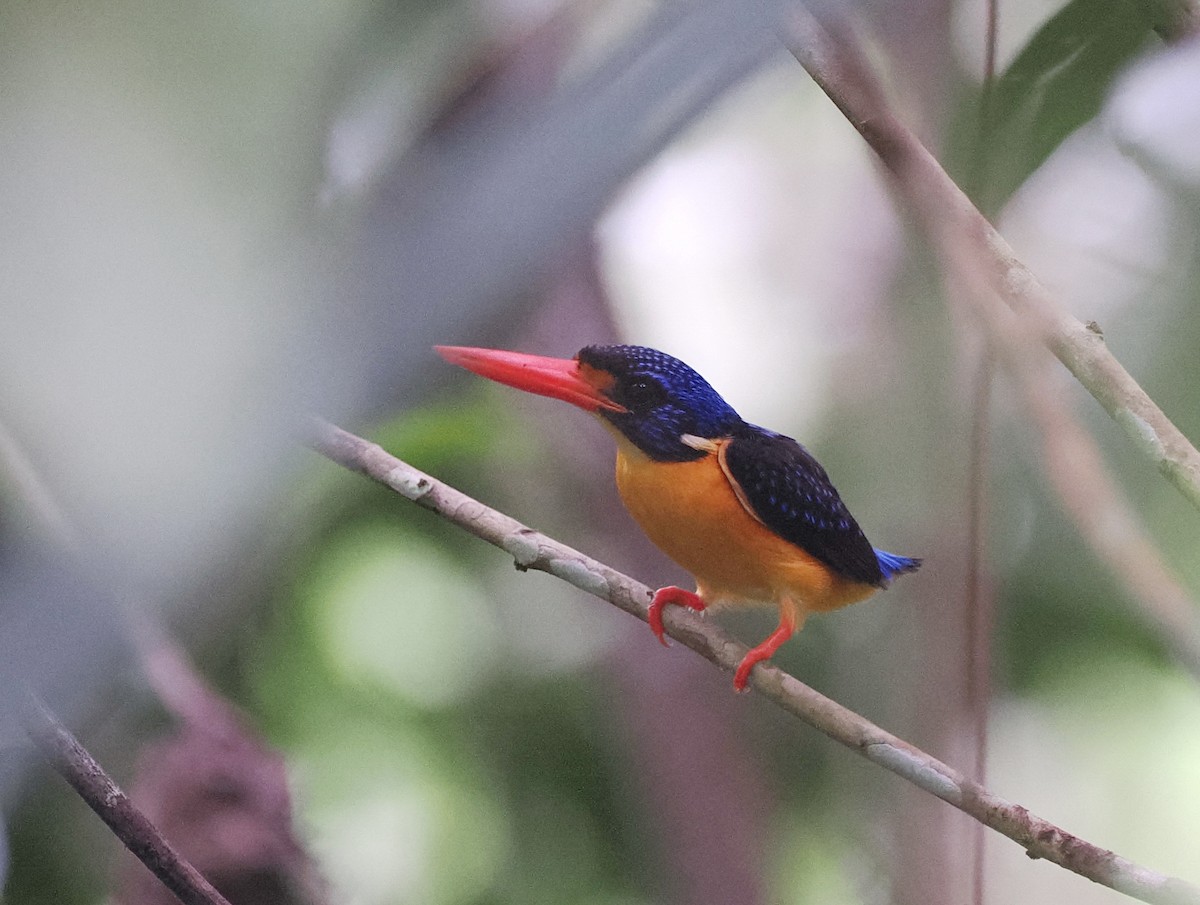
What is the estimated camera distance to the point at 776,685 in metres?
0.64

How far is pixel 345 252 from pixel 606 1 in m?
0.23

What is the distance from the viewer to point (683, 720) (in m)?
0.77

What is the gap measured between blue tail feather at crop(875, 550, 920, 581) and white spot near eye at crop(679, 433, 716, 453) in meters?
0.12

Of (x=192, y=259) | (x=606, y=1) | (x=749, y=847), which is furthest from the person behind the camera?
(x=749, y=847)

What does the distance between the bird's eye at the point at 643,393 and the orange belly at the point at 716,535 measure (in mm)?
31

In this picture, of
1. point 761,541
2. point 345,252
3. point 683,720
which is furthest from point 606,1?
point 683,720

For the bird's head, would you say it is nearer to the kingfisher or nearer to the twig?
the kingfisher

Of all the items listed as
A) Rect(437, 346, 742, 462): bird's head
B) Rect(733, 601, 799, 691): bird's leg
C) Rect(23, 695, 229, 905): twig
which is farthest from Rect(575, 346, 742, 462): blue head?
Rect(23, 695, 229, 905): twig

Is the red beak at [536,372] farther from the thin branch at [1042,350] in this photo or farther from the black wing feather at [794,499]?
the thin branch at [1042,350]

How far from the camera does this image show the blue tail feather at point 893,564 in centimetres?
64

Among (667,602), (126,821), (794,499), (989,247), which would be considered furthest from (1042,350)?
(126,821)

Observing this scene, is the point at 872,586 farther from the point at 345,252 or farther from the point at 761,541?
the point at 345,252

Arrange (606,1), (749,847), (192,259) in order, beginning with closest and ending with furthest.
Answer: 1. (192,259)
2. (606,1)
3. (749,847)

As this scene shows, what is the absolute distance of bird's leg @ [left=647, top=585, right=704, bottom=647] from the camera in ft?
2.15
